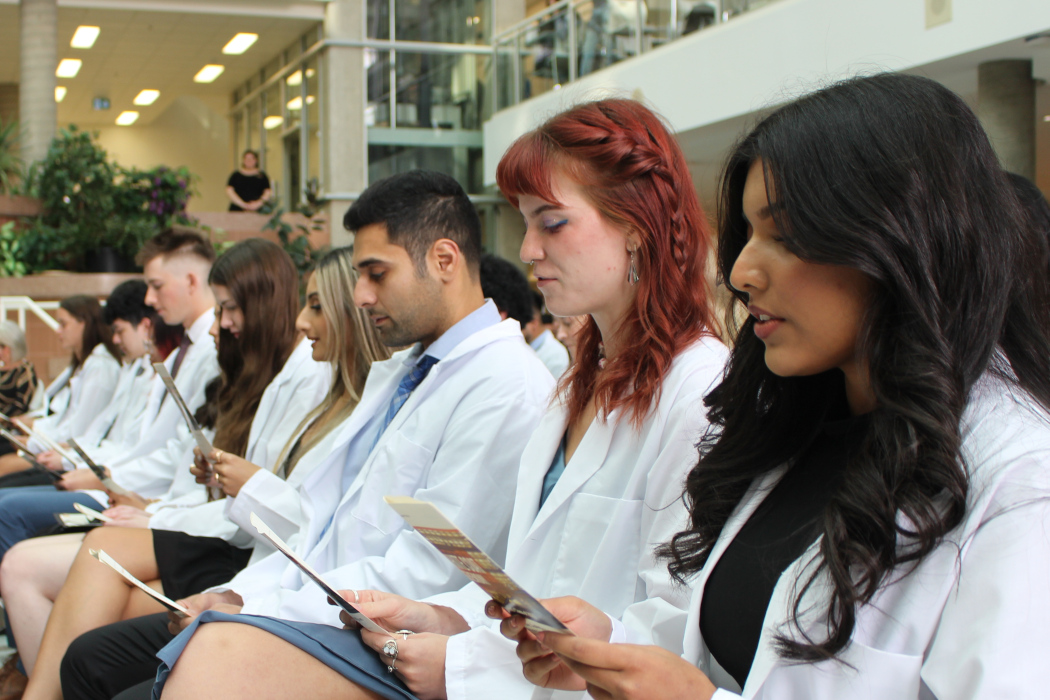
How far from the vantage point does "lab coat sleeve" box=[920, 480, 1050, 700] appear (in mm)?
961

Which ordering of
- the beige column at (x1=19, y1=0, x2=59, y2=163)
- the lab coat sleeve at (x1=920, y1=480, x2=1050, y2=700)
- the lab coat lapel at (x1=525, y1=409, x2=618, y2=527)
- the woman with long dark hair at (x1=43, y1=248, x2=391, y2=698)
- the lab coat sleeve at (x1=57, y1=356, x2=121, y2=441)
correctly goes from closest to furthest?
the lab coat sleeve at (x1=920, y1=480, x2=1050, y2=700) → the lab coat lapel at (x1=525, y1=409, x2=618, y2=527) → the woman with long dark hair at (x1=43, y1=248, x2=391, y2=698) → the lab coat sleeve at (x1=57, y1=356, x2=121, y2=441) → the beige column at (x1=19, y1=0, x2=59, y2=163)

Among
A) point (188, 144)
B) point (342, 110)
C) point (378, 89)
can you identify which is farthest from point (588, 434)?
point (188, 144)

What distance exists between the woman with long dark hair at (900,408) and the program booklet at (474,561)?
58 millimetres

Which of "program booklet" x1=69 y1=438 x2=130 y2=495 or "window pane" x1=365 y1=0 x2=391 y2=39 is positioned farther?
"window pane" x1=365 y1=0 x2=391 y2=39

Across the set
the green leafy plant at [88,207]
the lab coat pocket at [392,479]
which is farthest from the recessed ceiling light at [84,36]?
the lab coat pocket at [392,479]

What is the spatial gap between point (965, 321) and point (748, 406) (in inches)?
15.6

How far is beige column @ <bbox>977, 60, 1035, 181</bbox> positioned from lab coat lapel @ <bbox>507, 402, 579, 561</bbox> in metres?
5.39

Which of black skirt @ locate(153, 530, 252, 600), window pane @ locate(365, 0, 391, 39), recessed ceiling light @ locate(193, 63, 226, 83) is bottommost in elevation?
black skirt @ locate(153, 530, 252, 600)

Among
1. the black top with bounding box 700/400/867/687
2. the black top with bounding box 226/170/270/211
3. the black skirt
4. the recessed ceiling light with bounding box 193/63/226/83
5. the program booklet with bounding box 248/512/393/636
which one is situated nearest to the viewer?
the black top with bounding box 700/400/867/687

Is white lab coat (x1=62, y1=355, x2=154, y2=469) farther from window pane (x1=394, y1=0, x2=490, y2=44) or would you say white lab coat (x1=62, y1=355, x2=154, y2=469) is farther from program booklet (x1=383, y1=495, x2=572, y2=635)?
window pane (x1=394, y1=0, x2=490, y2=44)

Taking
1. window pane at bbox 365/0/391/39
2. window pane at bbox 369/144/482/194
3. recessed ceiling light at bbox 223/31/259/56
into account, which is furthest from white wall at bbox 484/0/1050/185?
recessed ceiling light at bbox 223/31/259/56

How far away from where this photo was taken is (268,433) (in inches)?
129

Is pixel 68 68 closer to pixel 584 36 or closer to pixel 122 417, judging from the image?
pixel 584 36

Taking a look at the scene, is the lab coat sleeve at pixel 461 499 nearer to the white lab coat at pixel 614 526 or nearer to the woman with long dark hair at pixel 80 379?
the white lab coat at pixel 614 526
